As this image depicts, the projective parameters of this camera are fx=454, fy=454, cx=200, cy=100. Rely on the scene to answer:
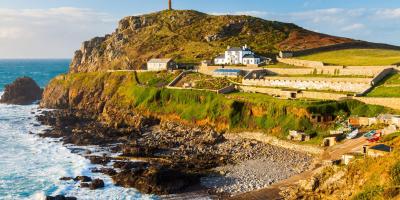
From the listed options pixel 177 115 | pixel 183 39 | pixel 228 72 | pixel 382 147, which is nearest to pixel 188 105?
pixel 177 115

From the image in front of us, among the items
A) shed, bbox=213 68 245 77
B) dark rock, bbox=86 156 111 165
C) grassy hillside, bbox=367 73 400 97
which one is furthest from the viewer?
shed, bbox=213 68 245 77

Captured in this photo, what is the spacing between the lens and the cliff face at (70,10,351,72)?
129 meters

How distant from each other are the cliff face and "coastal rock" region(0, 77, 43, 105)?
16.2 metres

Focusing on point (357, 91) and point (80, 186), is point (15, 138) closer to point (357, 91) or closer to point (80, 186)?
point (80, 186)

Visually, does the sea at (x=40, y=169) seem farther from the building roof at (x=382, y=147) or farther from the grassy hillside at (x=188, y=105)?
the building roof at (x=382, y=147)

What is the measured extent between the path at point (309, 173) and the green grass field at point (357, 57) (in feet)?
117

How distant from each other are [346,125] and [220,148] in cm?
1771

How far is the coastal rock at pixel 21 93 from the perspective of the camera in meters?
128

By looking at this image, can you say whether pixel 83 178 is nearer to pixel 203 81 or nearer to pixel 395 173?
pixel 395 173

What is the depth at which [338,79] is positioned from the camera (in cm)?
7894

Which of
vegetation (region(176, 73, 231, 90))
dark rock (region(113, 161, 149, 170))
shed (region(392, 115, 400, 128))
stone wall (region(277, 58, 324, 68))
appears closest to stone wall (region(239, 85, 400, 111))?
vegetation (region(176, 73, 231, 90))

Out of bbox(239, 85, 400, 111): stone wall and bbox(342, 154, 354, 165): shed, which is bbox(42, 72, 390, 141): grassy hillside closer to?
bbox(239, 85, 400, 111): stone wall

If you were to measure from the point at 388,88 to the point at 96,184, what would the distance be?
46.7m

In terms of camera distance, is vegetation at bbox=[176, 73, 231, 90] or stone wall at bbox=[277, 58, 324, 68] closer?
vegetation at bbox=[176, 73, 231, 90]
